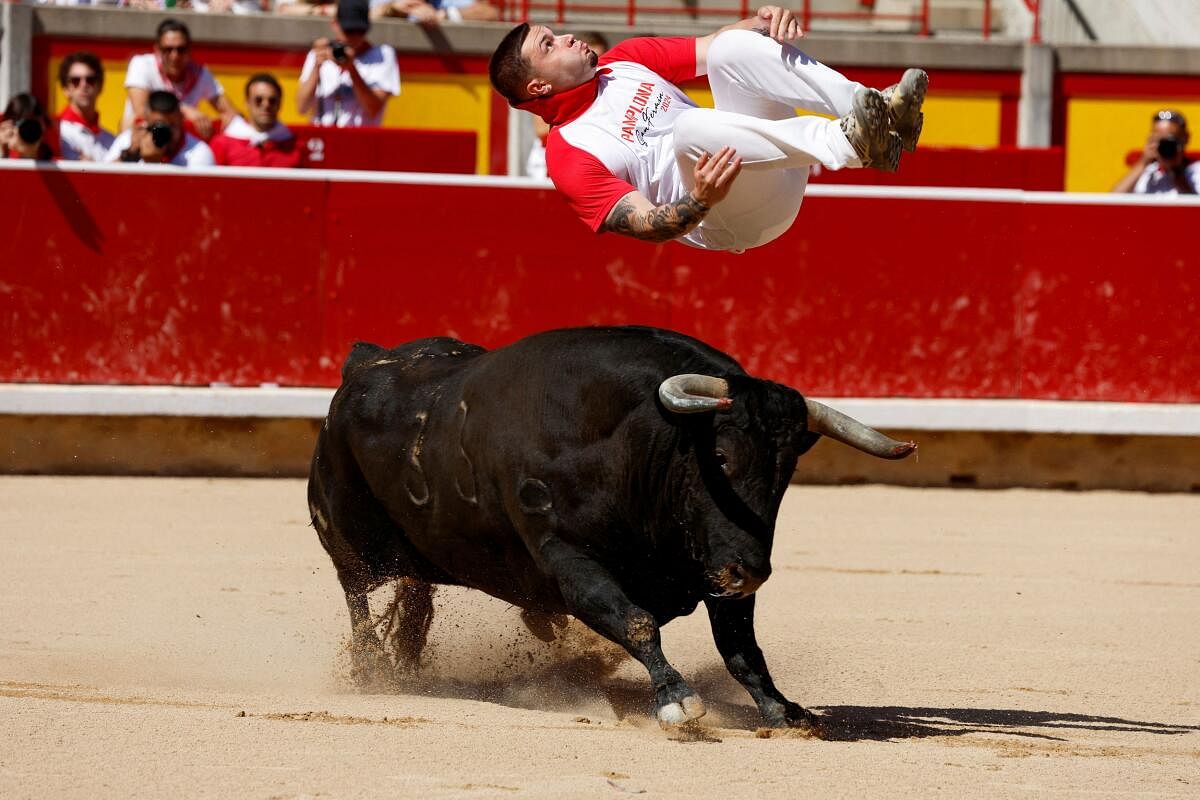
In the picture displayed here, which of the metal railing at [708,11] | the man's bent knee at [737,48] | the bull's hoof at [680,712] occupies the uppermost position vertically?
the man's bent knee at [737,48]

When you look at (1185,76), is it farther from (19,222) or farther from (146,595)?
(146,595)

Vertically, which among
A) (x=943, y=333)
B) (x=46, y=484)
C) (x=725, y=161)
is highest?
(x=725, y=161)

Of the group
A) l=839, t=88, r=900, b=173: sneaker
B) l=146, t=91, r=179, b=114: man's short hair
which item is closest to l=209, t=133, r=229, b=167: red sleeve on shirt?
l=146, t=91, r=179, b=114: man's short hair

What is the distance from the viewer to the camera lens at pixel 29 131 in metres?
9.14

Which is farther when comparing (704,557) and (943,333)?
(943,333)

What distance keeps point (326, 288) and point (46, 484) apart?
1.62 metres

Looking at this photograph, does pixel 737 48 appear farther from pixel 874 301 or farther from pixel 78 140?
pixel 78 140

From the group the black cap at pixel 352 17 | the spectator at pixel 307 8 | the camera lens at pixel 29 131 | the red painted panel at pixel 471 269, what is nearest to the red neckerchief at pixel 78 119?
the camera lens at pixel 29 131

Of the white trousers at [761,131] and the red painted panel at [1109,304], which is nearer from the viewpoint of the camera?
the white trousers at [761,131]

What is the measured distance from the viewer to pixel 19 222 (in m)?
9.14

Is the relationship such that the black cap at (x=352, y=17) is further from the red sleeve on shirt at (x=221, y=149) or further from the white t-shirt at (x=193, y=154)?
the white t-shirt at (x=193, y=154)

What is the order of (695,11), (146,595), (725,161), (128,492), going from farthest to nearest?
A: (695,11)
(128,492)
(146,595)
(725,161)

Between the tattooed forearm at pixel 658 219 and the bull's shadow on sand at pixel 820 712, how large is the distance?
1.19m

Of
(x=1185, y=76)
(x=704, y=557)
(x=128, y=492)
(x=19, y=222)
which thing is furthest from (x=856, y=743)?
(x=1185, y=76)
